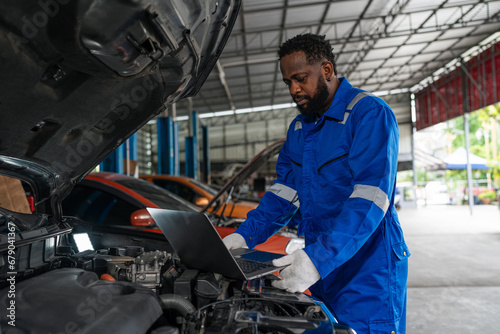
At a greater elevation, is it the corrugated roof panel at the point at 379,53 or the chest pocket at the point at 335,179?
the corrugated roof panel at the point at 379,53

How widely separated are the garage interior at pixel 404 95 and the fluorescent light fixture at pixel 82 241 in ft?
8.03

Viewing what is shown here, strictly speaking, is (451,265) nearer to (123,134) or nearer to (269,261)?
(269,261)

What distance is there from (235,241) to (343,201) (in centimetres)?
49

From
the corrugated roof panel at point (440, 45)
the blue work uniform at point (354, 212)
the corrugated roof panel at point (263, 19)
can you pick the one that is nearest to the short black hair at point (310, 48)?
the blue work uniform at point (354, 212)

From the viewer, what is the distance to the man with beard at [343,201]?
115 cm

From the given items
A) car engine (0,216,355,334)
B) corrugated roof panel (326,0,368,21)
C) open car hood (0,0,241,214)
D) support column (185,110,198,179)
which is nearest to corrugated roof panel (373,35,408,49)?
corrugated roof panel (326,0,368,21)

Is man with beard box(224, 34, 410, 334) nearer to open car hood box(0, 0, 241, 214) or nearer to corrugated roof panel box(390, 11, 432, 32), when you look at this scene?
open car hood box(0, 0, 241, 214)

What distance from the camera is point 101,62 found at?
1.02m

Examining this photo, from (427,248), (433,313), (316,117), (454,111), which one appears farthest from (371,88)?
(316,117)

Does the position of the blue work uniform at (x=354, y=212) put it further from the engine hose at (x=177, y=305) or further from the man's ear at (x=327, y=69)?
the engine hose at (x=177, y=305)

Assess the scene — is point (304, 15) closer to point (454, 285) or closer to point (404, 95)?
point (454, 285)

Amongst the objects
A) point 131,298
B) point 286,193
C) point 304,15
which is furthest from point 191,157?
point 131,298

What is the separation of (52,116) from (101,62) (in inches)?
11.9

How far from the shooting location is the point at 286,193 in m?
1.67
